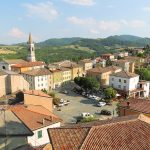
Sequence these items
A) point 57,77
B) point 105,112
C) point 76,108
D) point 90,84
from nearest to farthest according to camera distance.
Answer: point 105,112 → point 76,108 → point 90,84 → point 57,77

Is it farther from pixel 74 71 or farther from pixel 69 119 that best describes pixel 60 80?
pixel 69 119

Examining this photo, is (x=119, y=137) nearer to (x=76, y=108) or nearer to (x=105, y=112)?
(x=105, y=112)

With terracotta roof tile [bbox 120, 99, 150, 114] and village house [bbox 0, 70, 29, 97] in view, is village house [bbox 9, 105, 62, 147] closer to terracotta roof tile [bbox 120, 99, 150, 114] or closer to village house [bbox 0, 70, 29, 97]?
terracotta roof tile [bbox 120, 99, 150, 114]

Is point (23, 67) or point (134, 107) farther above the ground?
point (134, 107)

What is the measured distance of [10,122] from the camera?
958 inches

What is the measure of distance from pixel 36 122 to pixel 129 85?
39648mm

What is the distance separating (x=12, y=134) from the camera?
73.6 feet

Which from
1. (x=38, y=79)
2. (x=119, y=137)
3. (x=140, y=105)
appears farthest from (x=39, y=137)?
(x=38, y=79)

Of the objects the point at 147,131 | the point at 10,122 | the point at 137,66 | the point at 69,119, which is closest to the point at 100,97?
the point at 69,119

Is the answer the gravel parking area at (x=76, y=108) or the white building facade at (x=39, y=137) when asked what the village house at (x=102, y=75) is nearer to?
the gravel parking area at (x=76, y=108)

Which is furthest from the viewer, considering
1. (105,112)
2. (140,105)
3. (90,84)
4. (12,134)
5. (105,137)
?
(90,84)

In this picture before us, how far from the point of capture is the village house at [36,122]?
2600 cm

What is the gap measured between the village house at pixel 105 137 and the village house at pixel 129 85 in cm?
4912

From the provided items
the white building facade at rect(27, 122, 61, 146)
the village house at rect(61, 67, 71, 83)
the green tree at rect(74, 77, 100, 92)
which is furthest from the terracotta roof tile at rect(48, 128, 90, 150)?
the village house at rect(61, 67, 71, 83)
